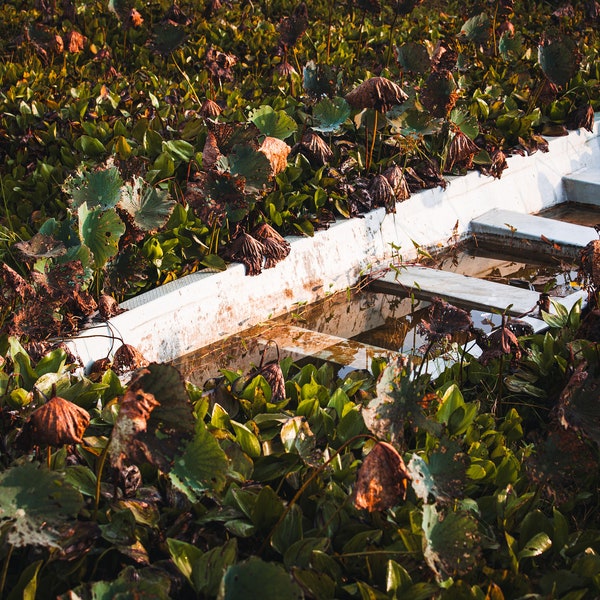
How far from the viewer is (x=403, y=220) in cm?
505

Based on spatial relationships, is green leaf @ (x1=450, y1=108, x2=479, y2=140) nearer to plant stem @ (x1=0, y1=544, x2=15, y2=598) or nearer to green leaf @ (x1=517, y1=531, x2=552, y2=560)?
green leaf @ (x1=517, y1=531, x2=552, y2=560)

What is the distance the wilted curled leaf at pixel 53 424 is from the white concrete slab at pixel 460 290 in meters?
2.61

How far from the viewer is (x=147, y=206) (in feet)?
11.4

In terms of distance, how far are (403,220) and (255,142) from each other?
4.61 ft

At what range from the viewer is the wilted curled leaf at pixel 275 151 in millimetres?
4180

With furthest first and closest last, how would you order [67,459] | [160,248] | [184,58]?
[184,58], [160,248], [67,459]

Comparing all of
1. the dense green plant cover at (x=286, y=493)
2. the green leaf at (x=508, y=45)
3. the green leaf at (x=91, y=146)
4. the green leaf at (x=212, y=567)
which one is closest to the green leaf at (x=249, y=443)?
the dense green plant cover at (x=286, y=493)

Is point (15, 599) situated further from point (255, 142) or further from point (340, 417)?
point (255, 142)

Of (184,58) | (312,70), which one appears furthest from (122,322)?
(184,58)

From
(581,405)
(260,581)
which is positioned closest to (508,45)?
(581,405)

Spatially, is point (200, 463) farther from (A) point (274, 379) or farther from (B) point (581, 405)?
(B) point (581, 405)

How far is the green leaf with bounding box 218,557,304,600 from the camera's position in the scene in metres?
1.74

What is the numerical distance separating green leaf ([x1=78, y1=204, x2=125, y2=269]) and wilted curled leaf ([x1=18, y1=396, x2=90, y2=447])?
44.8 inches

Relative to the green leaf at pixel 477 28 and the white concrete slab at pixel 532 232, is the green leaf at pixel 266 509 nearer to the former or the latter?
the white concrete slab at pixel 532 232
